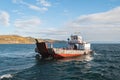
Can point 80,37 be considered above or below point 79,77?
above

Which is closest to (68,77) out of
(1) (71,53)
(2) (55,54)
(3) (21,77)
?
(3) (21,77)

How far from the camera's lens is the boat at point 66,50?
56.2m

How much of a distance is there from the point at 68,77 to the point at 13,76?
861 cm

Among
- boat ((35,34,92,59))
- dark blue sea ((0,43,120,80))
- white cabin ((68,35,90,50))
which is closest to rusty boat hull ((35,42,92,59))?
boat ((35,34,92,59))

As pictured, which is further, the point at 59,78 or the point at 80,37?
the point at 80,37

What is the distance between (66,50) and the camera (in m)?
59.9

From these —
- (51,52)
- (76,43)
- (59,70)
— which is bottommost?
(59,70)

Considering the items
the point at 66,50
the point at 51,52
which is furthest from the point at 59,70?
the point at 66,50

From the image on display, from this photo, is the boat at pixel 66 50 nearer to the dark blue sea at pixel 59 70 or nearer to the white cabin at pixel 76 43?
the white cabin at pixel 76 43

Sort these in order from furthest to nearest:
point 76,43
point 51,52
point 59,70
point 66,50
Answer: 1. point 76,43
2. point 66,50
3. point 51,52
4. point 59,70

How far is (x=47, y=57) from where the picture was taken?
58781mm

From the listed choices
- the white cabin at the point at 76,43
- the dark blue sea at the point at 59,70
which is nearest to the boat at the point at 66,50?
the white cabin at the point at 76,43

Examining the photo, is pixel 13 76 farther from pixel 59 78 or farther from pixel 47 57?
pixel 47 57

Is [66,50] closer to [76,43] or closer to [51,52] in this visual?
[51,52]
